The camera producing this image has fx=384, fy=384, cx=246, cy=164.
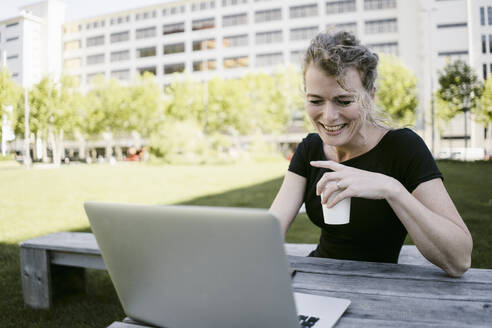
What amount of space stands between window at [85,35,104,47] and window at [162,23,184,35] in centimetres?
916

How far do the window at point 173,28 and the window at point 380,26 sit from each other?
21888 mm

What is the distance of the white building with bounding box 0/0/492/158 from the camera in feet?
118

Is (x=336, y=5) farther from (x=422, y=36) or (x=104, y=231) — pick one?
(x=104, y=231)

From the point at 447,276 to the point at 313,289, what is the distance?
1.67 feet

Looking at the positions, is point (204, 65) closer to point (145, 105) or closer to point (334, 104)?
point (145, 105)

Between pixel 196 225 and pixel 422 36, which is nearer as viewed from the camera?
pixel 196 225

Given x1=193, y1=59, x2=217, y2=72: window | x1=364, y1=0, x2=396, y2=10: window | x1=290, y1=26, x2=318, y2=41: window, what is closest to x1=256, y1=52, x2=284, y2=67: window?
x1=290, y1=26, x2=318, y2=41: window

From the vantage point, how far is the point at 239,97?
103ft

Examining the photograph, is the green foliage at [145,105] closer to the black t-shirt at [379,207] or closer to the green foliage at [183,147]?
the green foliage at [183,147]

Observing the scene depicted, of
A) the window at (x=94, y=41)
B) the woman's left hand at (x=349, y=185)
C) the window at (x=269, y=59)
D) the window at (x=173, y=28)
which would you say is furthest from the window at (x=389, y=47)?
the woman's left hand at (x=349, y=185)

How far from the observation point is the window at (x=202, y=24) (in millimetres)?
45469

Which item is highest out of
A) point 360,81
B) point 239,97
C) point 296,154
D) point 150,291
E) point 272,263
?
point 239,97

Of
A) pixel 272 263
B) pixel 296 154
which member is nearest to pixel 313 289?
pixel 272 263

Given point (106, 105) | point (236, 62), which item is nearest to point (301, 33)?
point (236, 62)
